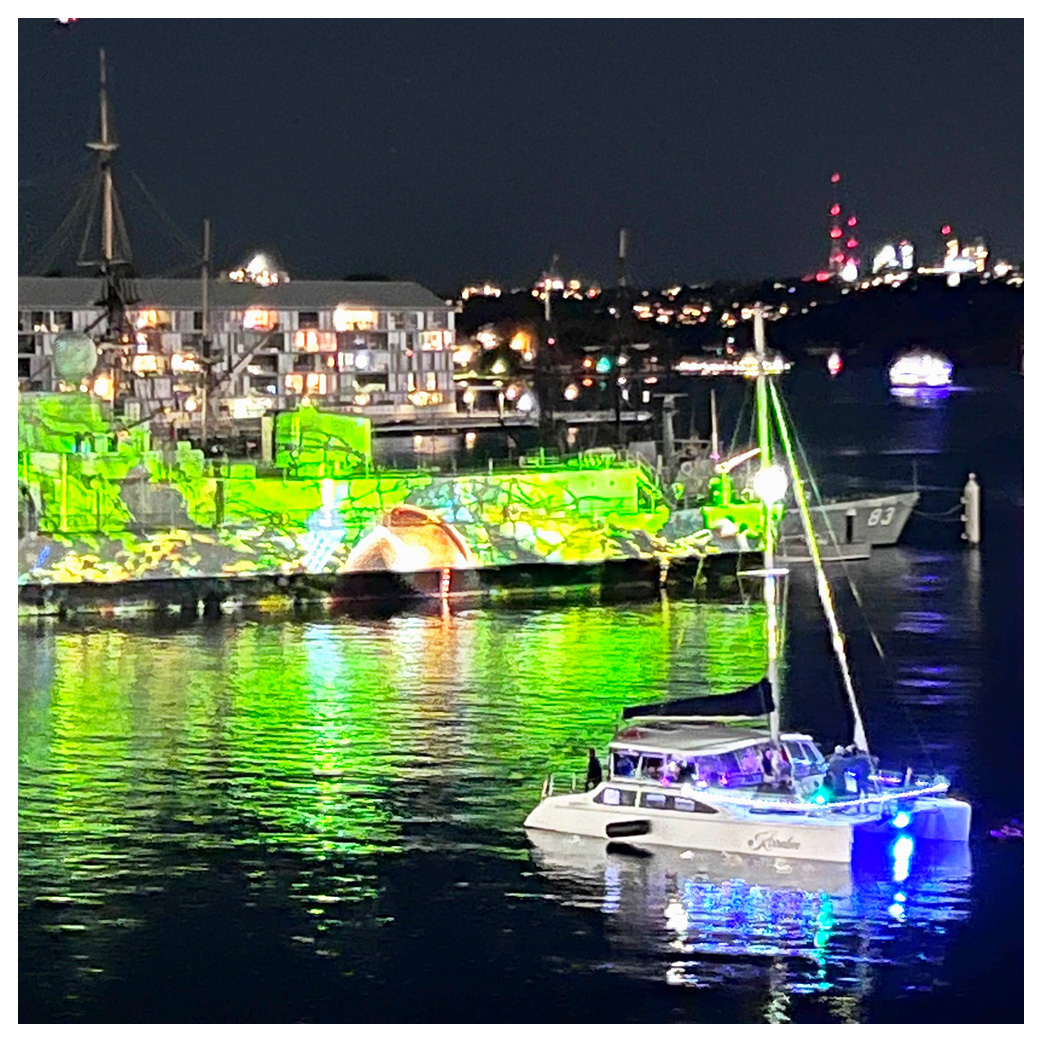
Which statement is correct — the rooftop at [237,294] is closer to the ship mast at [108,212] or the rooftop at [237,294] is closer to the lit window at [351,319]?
the lit window at [351,319]

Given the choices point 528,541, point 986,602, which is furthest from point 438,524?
point 986,602

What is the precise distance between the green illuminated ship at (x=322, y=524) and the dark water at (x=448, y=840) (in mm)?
2212

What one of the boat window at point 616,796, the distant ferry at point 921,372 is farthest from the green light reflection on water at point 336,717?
the distant ferry at point 921,372

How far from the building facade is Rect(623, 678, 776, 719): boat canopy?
5250 centimetres

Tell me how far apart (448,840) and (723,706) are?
261cm

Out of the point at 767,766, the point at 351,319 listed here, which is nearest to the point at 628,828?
the point at 767,766

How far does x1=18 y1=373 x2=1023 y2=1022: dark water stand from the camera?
16.7 m

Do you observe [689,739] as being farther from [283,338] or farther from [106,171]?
[283,338]

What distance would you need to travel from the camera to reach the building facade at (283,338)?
74.4 m

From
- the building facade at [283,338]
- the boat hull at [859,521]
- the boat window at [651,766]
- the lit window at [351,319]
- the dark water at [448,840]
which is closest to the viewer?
the dark water at [448,840]

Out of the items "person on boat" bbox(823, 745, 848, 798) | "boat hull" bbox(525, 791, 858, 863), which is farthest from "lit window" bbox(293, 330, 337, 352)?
"person on boat" bbox(823, 745, 848, 798)

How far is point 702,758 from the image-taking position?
64.8 feet

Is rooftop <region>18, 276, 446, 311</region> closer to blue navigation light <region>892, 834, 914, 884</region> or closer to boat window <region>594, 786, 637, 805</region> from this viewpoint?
boat window <region>594, 786, 637, 805</region>

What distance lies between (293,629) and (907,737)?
12.6m
